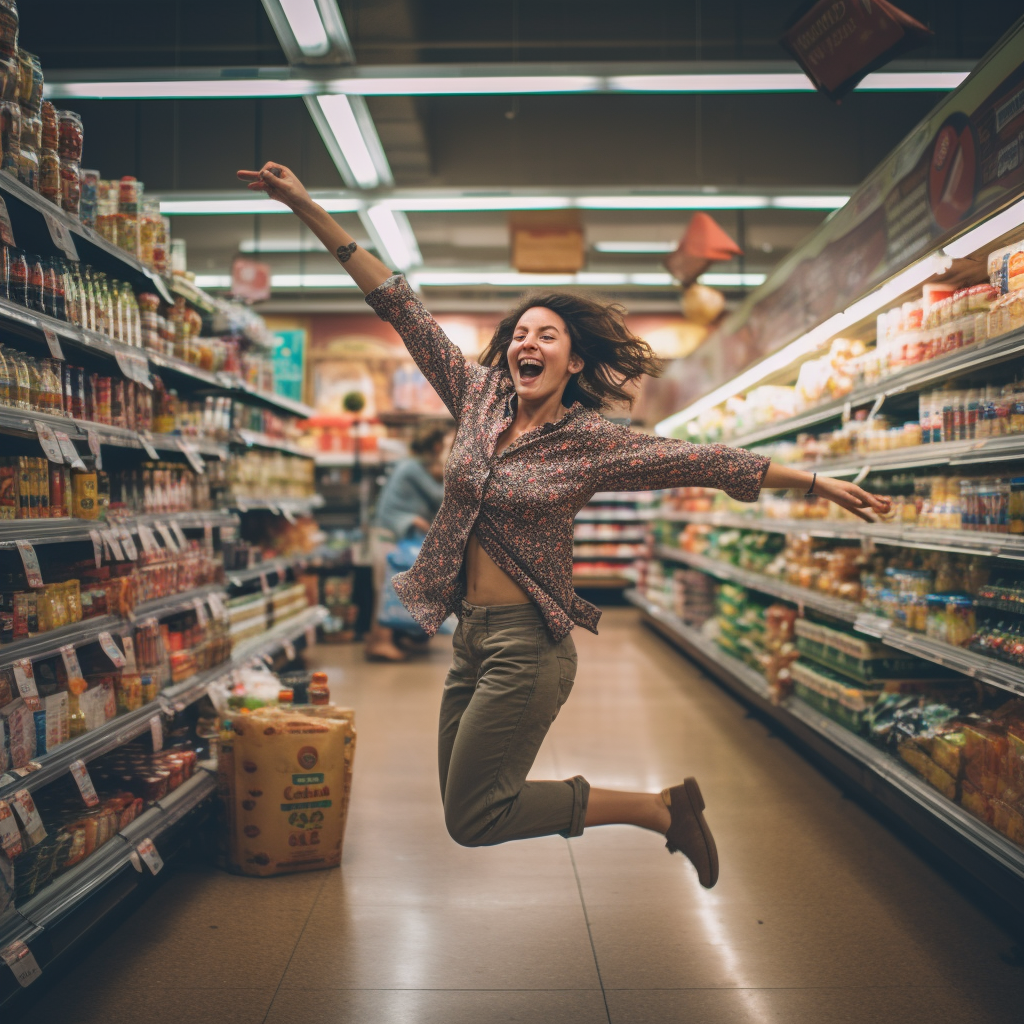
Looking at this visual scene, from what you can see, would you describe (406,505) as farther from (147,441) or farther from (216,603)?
(147,441)

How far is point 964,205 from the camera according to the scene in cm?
258

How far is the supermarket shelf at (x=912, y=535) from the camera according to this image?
2.49m

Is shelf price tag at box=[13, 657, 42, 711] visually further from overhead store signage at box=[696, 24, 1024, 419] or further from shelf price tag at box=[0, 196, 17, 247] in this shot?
overhead store signage at box=[696, 24, 1024, 419]

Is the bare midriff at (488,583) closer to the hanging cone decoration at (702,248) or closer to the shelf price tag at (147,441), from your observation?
the shelf price tag at (147,441)

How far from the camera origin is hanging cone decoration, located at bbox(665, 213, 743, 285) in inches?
249

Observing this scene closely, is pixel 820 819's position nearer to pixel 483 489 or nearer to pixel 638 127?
pixel 483 489

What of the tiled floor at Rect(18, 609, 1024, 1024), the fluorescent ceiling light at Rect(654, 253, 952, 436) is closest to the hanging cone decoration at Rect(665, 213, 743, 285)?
the fluorescent ceiling light at Rect(654, 253, 952, 436)

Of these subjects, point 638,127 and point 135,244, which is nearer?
point 135,244

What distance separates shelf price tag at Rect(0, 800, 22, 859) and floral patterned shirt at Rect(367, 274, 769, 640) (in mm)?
1018

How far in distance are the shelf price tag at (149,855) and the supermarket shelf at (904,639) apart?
2492mm

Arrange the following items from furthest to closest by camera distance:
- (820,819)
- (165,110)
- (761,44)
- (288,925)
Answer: (165,110) < (761,44) < (820,819) < (288,925)

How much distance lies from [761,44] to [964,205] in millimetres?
4755

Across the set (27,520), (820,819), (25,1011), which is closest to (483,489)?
(27,520)

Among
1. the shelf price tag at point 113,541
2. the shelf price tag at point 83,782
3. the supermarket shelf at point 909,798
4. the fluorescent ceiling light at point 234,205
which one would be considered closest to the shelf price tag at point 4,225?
the shelf price tag at point 113,541
